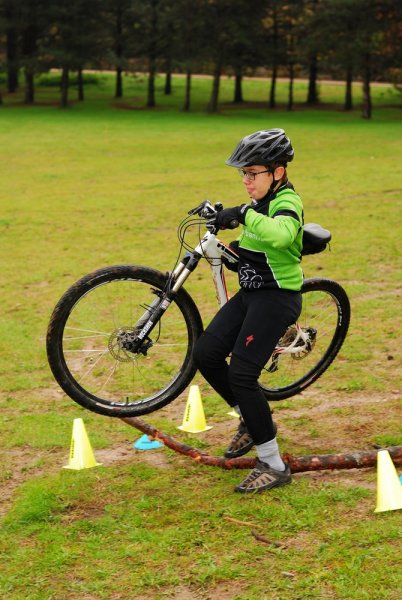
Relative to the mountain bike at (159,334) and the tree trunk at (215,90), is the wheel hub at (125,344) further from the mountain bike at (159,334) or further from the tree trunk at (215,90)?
the tree trunk at (215,90)

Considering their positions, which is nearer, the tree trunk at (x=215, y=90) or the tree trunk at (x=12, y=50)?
the tree trunk at (x=215, y=90)

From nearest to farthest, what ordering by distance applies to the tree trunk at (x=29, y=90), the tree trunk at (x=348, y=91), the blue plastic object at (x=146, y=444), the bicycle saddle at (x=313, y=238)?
the bicycle saddle at (x=313, y=238) → the blue plastic object at (x=146, y=444) → the tree trunk at (x=348, y=91) → the tree trunk at (x=29, y=90)

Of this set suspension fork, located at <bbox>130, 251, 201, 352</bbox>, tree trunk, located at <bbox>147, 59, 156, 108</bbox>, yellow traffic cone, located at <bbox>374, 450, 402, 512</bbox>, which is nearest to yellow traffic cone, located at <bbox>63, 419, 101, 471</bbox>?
suspension fork, located at <bbox>130, 251, 201, 352</bbox>

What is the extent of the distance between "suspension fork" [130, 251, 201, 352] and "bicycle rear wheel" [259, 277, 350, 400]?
1.07 metres

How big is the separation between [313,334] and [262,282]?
1.18 metres

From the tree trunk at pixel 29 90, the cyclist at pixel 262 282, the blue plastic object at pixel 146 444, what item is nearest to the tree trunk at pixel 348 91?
the tree trunk at pixel 29 90

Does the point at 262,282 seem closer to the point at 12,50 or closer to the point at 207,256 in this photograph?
the point at 207,256

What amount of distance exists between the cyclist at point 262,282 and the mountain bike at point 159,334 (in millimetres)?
353

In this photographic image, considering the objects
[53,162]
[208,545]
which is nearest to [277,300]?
[208,545]

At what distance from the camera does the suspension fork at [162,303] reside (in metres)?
5.82

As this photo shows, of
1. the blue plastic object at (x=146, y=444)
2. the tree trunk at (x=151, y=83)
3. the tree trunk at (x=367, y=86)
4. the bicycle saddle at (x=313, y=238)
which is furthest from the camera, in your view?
the tree trunk at (x=151, y=83)

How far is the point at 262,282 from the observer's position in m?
5.55

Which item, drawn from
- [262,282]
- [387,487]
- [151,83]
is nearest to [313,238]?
[262,282]

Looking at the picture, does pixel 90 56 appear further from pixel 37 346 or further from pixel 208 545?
pixel 208 545
